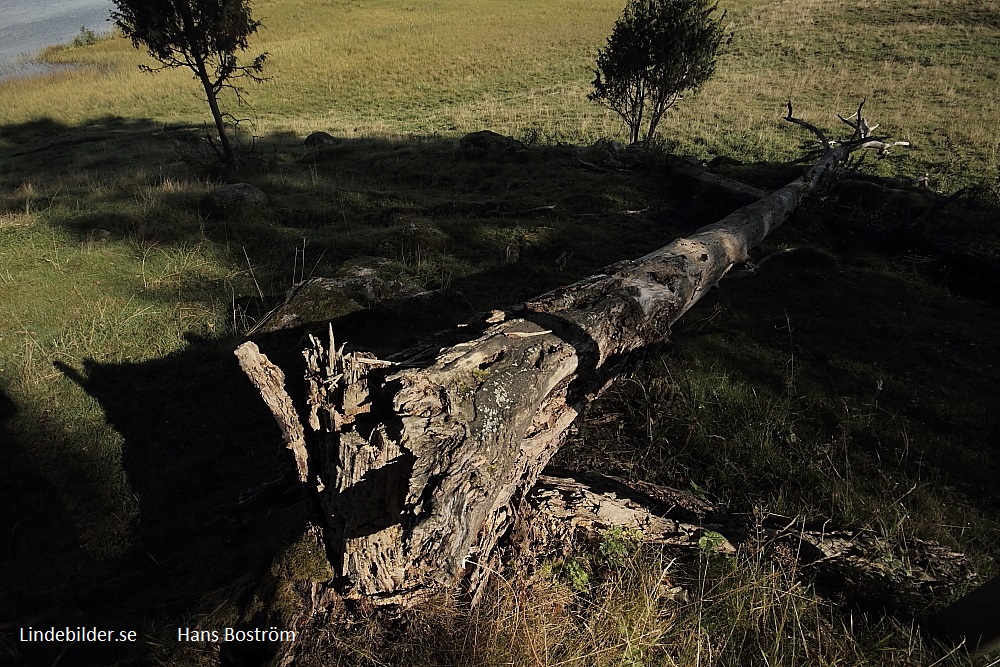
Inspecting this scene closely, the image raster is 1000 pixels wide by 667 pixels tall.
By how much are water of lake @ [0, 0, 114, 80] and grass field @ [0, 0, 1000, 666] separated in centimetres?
2742

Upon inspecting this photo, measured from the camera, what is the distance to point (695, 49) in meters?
11.9

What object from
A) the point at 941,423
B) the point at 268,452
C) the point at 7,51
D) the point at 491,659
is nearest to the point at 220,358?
the point at 268,452

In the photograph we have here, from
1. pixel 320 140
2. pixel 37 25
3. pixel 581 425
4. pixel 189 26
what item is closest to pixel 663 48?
pixel 320 140

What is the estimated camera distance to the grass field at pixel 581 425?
218 centimetres

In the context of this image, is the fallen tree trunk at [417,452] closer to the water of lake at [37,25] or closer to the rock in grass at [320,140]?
the rock in grass at [320,140]

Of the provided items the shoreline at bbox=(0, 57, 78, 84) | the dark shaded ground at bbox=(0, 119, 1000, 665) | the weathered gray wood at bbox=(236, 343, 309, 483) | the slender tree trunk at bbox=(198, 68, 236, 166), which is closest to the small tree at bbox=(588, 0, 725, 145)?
the dark shaded ground at bbox=(0, 119, 1000, 665)

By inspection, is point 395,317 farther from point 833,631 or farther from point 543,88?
point 543,88

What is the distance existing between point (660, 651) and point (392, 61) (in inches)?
1314

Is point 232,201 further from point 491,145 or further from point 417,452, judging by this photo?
point 417,452

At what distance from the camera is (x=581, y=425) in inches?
149

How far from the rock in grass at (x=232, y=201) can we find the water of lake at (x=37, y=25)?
94.3 feet

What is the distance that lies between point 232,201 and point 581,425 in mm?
7129

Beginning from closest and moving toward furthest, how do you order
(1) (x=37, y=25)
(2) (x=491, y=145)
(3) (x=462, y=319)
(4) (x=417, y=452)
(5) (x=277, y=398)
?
(4) (x=417, y=452) < (5) (x=277, y=398) < (3) (x=462, y=319) < (2) (x=491, y=145) < (1) (x=37, y=25)

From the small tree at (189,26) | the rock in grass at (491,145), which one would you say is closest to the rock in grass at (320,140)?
the small tree at (189,26)
